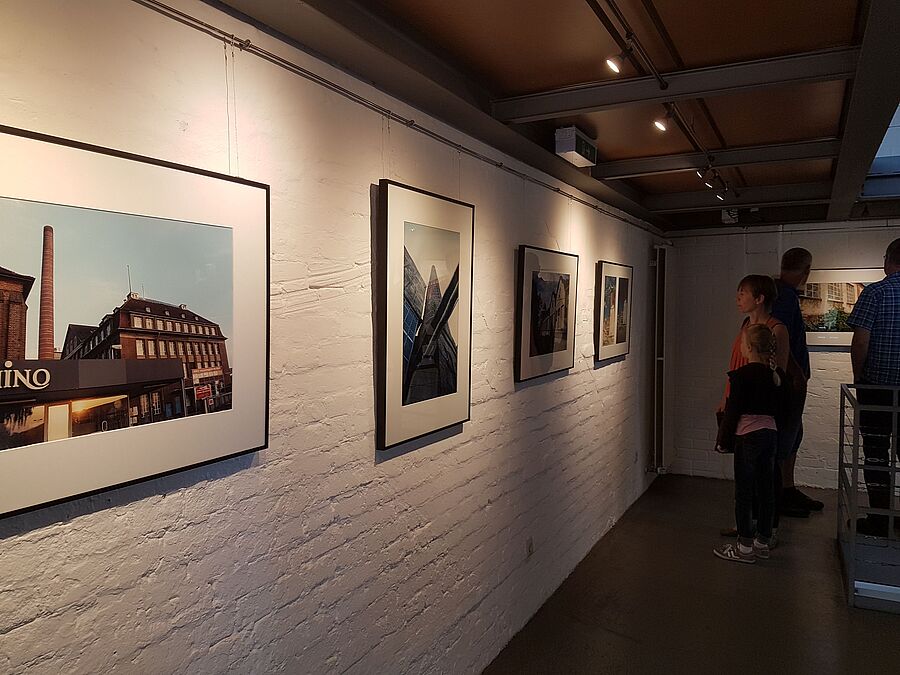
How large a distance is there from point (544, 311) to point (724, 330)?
3625mm

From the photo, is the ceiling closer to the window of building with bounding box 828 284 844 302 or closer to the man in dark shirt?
the man in dark shirt

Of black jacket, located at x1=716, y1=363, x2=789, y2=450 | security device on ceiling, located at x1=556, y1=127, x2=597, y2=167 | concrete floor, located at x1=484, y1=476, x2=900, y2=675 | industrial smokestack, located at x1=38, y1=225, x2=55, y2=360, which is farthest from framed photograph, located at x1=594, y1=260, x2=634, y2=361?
industrial smokestack, located at x1=38, y1=225, x2=55, y2=360

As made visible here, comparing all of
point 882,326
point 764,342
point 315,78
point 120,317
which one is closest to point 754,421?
point 764,342

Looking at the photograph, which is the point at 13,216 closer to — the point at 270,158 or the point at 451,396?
the point at 270,158

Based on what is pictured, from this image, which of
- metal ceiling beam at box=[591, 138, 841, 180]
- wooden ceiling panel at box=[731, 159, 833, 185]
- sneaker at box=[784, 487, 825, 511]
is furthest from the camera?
sneaker at box=[784, 487, 825, 511]

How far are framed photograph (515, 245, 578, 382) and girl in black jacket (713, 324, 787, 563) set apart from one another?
1.01 metres

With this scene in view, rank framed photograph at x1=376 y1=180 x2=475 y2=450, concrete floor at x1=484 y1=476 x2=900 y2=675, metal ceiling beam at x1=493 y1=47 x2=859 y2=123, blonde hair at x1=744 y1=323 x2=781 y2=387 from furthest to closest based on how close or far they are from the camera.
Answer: blonde hair at x1=744 y1=323 x2=781 y2=387, concrete floor at x1=484 y1=476 x2=900 y2=675, metal ceiling beam at x1=493 y1=47 x2=859 y2=123, framed photograph at x1=376 y1=180 x2=475 y2=450

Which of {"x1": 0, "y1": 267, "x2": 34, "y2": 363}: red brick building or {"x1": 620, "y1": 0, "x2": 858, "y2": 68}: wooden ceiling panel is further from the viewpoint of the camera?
{"x1": 620, "y1": 0, "x2": 858, "y2": 68}: wooden ceiling panel

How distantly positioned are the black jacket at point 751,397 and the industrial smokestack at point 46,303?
3645 millimetres

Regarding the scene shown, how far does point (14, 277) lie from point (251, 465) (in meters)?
0.77

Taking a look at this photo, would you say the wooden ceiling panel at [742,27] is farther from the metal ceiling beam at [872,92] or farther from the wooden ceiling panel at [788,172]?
the wooden ceiling panel at [788,172]

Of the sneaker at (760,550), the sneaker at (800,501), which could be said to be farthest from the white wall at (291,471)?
the sneaker at (800,501)

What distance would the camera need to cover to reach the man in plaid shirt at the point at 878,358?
4.03 meters

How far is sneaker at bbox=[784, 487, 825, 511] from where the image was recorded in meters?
5.51
